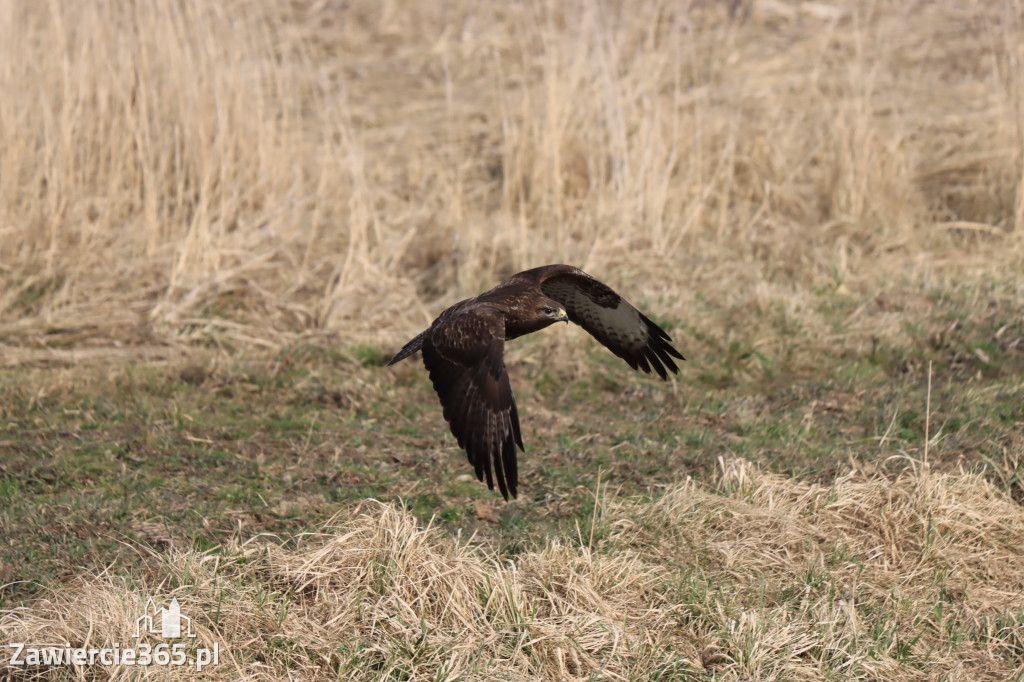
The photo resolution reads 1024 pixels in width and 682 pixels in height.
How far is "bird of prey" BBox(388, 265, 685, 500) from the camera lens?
12.8 ft

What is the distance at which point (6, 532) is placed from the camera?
4.38 metres

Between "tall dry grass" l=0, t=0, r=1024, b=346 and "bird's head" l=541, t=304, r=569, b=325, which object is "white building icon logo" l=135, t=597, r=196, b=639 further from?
"tall dry grass" l=0, t=0, r=1024, b=346

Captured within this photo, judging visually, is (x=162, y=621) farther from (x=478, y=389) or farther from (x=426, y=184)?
(x=426, y=184)

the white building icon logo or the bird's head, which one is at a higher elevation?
the bird's head

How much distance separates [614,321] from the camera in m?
5.08

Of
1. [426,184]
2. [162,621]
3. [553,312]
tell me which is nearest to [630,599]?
[553,312]

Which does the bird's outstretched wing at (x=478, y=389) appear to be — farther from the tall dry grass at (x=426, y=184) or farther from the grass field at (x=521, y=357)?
the tall dry grass at (x=426, y=184)

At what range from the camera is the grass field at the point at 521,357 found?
387cm

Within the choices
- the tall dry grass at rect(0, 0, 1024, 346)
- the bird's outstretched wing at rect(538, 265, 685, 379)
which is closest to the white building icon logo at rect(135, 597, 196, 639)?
the bird's outstretched wing at rect(538, 265, 685, 379)

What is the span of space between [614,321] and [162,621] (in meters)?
2.45

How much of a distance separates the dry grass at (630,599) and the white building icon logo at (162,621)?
0.13 feet

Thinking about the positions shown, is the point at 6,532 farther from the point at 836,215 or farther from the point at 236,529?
the point at 836,215

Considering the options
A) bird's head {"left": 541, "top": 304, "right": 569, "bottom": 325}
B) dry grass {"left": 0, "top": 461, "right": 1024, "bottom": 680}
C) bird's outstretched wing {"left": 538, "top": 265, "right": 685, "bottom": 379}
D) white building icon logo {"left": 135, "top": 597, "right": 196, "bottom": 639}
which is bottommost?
dry grass {"left": 0, "top": 461, "right": 1024, "bottom": 680}

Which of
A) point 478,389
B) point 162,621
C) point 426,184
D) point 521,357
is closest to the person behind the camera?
point 162,621
